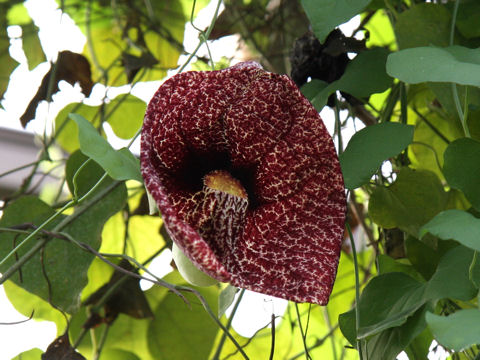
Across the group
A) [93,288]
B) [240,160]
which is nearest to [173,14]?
[93,288]

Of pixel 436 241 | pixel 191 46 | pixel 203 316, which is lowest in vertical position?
pixel 203 316

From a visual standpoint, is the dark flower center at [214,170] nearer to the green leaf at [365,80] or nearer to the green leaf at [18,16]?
the green leaf at [365,80]

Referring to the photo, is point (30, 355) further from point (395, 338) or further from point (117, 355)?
point (395, 338)

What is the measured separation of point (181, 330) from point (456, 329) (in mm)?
469

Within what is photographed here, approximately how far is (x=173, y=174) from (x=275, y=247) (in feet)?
0.27

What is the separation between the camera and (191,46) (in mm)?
917

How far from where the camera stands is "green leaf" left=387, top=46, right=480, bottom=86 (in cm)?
39

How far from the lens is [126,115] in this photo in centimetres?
88

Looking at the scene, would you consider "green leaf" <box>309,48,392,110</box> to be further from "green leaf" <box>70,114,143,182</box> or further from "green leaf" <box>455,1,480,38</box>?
"green leaf" <box>70,114,143,182</box>

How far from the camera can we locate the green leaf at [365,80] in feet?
1.77

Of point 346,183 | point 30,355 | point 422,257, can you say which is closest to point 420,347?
point 422,257

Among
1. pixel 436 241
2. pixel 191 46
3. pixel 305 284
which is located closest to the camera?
pixel 305 284

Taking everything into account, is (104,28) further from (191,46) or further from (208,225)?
(208,225)

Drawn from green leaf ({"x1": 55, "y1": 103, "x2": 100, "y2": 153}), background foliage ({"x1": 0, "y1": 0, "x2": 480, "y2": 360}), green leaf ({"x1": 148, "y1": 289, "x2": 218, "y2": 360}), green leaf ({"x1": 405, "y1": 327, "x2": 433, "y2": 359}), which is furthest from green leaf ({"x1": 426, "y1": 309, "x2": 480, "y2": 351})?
green leaf ({"x1": 55, "y1": 103, "x2": 100, "y2": 153})
